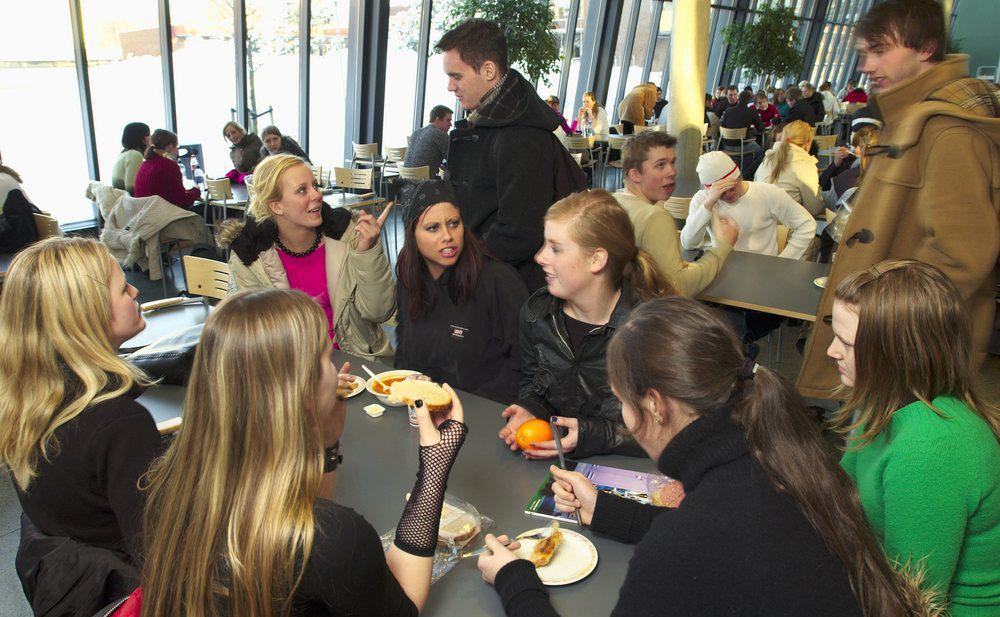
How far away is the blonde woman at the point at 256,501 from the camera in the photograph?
1.05m

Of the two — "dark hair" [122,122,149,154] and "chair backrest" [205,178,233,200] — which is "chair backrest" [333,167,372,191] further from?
"dark hair" [122,122,149,154]

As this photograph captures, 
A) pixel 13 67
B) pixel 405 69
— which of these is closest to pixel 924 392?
pixel 13 67

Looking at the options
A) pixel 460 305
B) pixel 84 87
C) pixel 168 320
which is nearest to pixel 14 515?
pixel 168 320

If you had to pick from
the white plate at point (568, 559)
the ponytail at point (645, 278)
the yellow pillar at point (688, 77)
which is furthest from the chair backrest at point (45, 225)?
the yellow pillar at point (688, 77)

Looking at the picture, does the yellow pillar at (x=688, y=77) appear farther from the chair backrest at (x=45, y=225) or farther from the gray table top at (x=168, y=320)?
the gray table top at (x=168, y=320)

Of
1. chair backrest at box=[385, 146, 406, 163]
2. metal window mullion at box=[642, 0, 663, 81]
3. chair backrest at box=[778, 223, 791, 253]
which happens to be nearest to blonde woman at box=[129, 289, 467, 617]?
chair backrest at box=[778, 223, 791, 253]

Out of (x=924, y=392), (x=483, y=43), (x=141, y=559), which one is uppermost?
(x=483, y=43)

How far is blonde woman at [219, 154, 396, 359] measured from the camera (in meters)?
2.72

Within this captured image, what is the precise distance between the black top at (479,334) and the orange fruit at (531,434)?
70 centimetres

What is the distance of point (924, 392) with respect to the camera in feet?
4.56

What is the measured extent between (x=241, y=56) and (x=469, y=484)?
7.28m

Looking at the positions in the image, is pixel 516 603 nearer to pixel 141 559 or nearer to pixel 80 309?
pixel 141 559

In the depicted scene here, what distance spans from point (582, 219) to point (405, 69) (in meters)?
8.14

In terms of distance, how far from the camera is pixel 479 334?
7.95ft
